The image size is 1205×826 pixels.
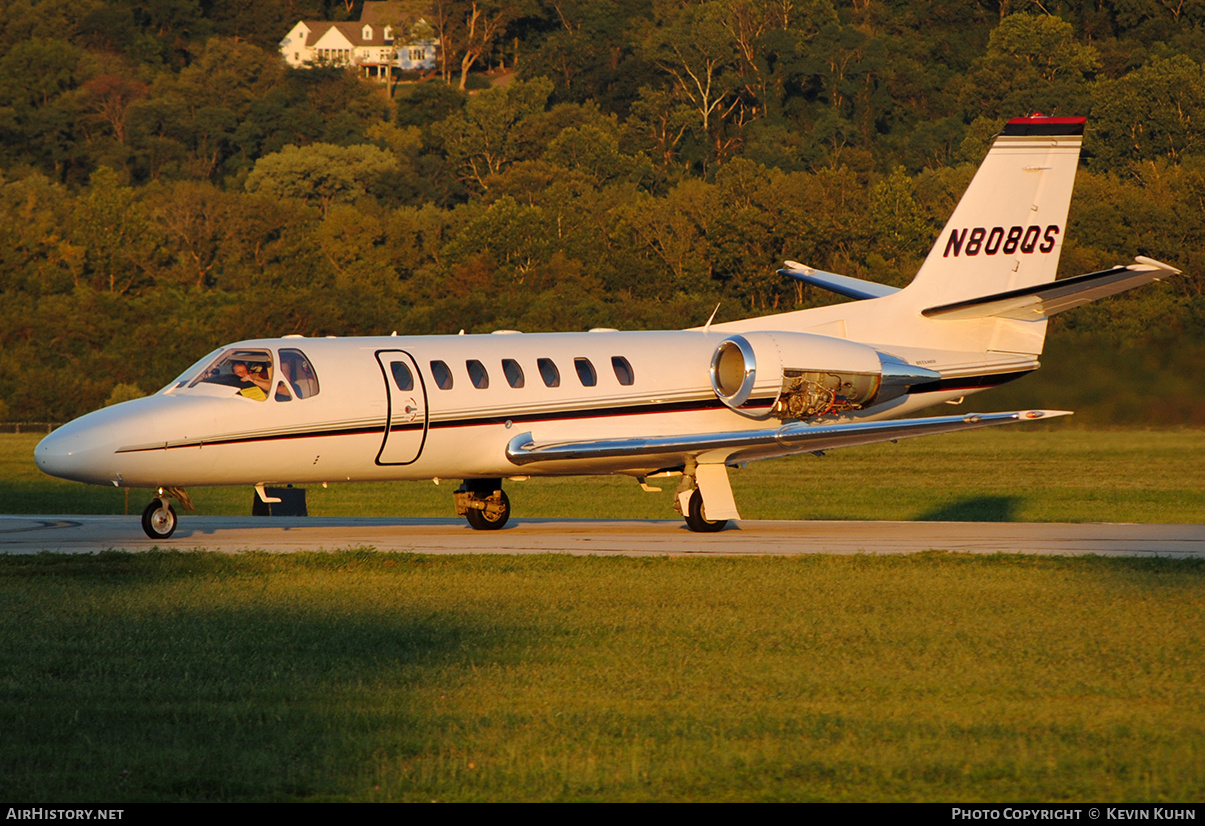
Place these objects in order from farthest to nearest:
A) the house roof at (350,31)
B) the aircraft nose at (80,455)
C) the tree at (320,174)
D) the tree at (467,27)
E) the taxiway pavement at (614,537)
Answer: the house roof at (350,31), the tree at (467,27), the tree at (320,174), the taxiway pavement at (614,537), the aircraft nose at (80,455)

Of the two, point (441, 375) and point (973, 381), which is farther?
point (973, 381)

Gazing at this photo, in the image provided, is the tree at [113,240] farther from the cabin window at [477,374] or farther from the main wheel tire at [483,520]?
the cabin window at [477,374]

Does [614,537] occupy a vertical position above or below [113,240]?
below

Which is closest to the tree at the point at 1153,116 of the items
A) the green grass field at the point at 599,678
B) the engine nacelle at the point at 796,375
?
the engine nacelle at the point at 796,375

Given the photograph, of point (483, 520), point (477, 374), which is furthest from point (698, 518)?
point (477, 374)

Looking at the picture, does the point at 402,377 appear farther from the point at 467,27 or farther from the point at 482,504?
the point at 467,27

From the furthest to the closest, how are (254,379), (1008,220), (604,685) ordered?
(1008,220) → (254,379) → (604,685)

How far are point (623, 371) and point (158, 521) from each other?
6780mm

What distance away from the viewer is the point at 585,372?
21609 millimetres

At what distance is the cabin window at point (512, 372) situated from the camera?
21141mm

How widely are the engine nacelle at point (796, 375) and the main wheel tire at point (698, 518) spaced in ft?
4.66
